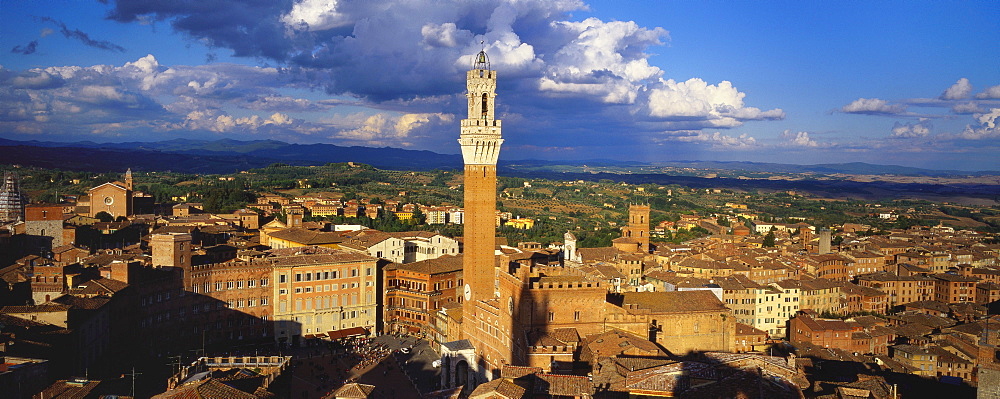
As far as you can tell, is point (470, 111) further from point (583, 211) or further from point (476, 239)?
point (583, 211)

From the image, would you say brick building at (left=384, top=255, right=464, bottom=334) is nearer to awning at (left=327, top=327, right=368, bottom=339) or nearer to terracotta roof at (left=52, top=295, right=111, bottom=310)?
awning at (left=327, top=327, right=368, bottom=339)

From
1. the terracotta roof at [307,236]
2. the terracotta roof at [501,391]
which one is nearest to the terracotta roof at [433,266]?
the terracotta roof at [307,236]

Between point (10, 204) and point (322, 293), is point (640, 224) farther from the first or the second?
point (10, 204)

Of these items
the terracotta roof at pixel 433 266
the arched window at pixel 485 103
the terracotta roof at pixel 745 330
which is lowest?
the terracotta roof at pixel 745 330

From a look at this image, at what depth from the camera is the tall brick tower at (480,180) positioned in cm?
4794

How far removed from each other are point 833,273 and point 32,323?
67.4 metres

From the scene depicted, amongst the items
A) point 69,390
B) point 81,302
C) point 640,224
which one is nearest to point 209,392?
point 69,390

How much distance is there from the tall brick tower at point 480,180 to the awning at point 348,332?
961 cm

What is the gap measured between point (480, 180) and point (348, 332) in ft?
48.0

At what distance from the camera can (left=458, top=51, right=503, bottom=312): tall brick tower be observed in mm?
47938

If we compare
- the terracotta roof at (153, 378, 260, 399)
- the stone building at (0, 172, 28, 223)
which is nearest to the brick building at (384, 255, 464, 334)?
the terracotta roof at (153, 378, 260, 399)

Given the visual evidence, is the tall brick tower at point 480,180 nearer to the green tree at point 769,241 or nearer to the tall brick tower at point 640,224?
the tall brick tower at point 640,224

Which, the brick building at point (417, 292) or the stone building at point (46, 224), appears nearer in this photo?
the brick building at point (417, 292)

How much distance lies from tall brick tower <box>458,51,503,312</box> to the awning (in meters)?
9.61
